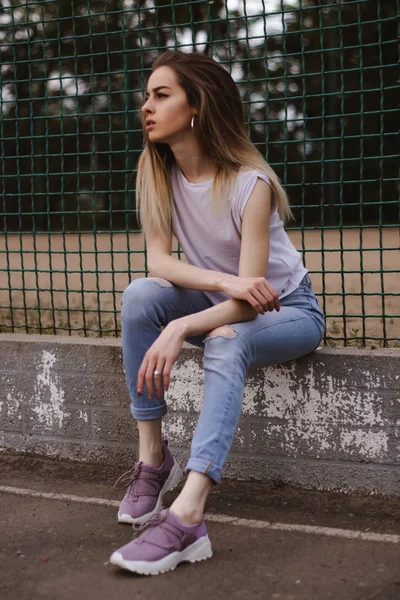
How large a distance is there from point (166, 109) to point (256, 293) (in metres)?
0.77

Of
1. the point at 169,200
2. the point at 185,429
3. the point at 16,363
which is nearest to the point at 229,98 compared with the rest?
the point at 169,200

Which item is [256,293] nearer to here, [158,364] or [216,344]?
[216,344]

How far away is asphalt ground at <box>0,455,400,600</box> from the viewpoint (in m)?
2.42

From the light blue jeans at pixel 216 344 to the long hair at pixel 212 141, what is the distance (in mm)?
308

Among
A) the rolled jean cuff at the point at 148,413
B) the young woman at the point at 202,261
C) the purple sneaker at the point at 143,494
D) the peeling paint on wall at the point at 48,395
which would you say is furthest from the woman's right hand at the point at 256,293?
the peeling paint on wall at the point at 48,395

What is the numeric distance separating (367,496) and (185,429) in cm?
82

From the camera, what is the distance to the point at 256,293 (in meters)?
2.78

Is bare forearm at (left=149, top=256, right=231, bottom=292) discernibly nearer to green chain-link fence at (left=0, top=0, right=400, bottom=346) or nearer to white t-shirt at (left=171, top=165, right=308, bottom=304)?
white t-shirt at (left=171, top=165, right=308, bottom=304)

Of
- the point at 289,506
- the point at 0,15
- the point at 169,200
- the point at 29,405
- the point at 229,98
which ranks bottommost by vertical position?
the point at 289,506

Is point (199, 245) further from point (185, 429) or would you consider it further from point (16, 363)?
point (16, 363)

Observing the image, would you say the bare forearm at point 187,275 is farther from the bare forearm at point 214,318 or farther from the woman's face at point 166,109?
the woman's face at point 166,109

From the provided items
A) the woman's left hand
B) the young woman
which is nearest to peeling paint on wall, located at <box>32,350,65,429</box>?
the young woman

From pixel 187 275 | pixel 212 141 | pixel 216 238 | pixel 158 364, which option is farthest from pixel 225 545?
pixel 212 141

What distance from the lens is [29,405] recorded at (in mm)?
3955
